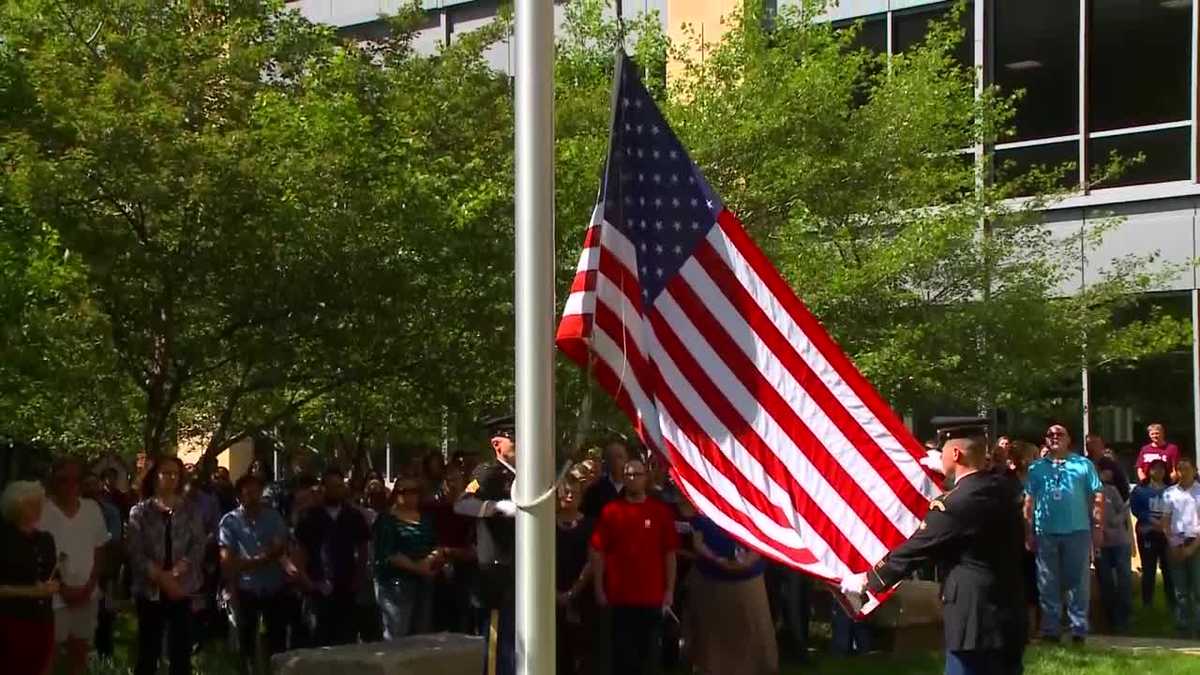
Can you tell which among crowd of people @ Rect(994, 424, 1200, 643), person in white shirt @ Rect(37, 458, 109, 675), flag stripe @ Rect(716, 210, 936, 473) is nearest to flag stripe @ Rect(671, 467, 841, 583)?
flag stripe @ Rect(716, 210, 936, 473)

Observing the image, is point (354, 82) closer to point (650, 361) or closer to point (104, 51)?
point (104, 51)

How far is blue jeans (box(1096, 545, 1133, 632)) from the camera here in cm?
1722

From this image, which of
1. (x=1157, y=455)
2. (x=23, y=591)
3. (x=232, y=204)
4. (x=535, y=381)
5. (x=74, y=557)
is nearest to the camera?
(x=535, y=381)

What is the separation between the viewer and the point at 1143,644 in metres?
15.8

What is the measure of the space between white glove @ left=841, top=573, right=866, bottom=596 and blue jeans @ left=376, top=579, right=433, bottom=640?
694cm

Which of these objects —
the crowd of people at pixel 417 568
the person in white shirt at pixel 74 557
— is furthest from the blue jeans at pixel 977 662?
the person in white shirt at pixel 74 557

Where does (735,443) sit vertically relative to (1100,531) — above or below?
above

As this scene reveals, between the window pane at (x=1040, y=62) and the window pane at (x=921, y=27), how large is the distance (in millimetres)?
372

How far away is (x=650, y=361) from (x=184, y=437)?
18438 mm

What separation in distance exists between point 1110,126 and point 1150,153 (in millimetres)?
641

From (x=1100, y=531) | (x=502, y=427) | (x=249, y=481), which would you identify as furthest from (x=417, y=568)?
(x=1100, y=531)

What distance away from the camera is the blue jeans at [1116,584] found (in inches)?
678

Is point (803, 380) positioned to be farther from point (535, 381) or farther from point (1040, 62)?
point (1040, 62)

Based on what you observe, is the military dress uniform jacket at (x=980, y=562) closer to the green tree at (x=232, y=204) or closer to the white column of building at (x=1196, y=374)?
the green tree at (x=232, y=204)
